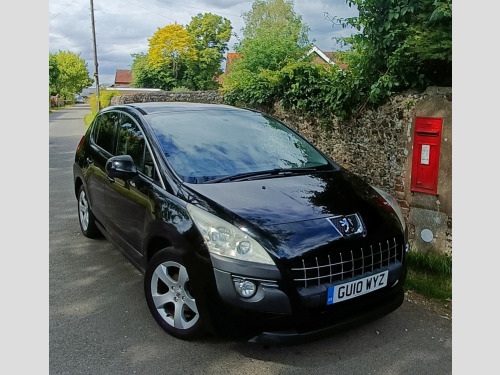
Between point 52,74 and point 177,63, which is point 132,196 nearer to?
point 177,63

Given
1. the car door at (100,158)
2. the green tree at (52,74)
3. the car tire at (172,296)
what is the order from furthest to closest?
the green tree at (52,74), the car door at (100,158), the car tire at (172,296)

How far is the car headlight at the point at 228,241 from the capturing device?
276 cm

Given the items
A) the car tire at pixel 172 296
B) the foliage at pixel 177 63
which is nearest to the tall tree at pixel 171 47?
the foliage at pixel 177 63

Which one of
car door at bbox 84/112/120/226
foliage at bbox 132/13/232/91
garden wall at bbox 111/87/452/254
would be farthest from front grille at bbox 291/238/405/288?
foliage at bbox 132/13/232/91

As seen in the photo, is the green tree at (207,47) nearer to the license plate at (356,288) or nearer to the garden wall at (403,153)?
the garden wall at (403,153)

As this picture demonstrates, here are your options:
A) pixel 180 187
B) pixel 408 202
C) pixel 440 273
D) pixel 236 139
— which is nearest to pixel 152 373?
pixel 180 187

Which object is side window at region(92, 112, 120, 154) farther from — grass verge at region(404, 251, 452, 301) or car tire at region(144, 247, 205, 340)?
grass verge at region(404, 251, 452, 301)

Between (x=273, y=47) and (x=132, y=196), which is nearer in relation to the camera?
(x=132, y=196)

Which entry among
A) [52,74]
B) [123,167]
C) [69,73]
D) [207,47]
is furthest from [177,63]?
[123,167]

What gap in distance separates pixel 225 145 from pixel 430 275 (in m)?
2.46

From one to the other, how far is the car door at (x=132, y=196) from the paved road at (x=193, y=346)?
0.51 metres

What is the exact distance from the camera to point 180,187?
3289 mm

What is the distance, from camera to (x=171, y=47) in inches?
1885

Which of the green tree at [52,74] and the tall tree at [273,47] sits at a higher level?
the green tree at [52,74]
